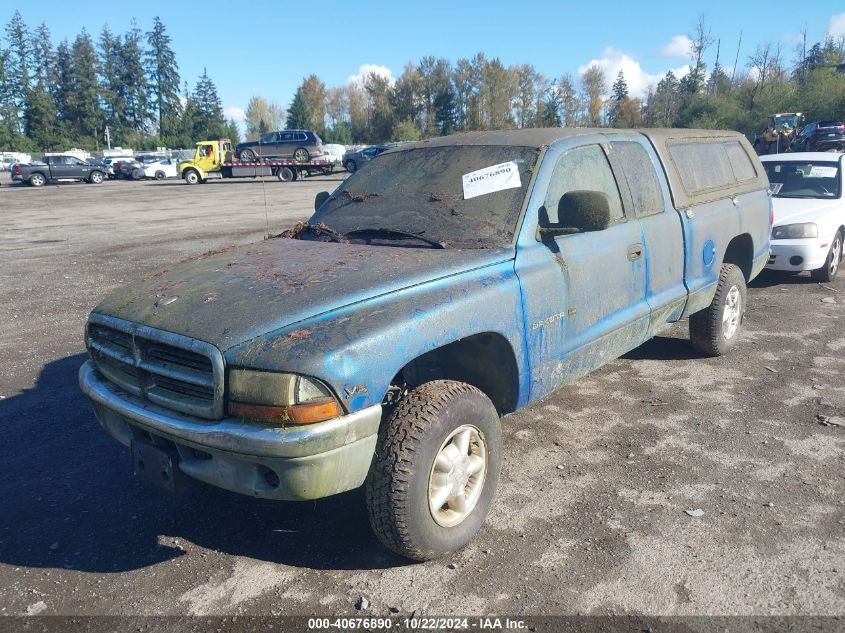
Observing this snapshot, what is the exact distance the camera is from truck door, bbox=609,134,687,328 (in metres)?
4.29

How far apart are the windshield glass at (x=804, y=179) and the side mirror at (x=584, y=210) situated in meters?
6.73

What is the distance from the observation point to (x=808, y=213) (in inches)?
317

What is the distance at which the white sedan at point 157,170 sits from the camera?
146 feet

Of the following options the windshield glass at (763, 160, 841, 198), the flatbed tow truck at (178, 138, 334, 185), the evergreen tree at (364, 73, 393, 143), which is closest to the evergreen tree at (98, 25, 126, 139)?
the evergreen tree at (364, 73, 393, 143)

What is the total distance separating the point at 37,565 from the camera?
3.04 meters

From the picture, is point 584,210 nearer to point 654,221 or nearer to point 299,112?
point 654,221

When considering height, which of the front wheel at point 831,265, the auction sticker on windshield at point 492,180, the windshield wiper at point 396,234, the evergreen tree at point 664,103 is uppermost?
the evergreen tree at point 664,103

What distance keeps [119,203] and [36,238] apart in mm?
10180

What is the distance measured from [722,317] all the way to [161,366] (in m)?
4.44

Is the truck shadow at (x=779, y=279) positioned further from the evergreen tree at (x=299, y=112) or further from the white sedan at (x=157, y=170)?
the evergreen tree at (x=299, y=112)

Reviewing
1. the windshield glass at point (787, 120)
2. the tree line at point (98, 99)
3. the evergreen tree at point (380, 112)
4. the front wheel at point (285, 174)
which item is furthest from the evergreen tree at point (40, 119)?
the windshield glass at point (787, 120)

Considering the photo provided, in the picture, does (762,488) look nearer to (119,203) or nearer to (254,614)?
(254,614)

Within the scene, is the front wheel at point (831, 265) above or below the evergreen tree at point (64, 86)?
below

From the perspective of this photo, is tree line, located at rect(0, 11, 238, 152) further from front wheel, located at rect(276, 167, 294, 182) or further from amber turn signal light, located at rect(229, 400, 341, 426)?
amber turn signal light, located at rect(229, 400, 341, 426)
